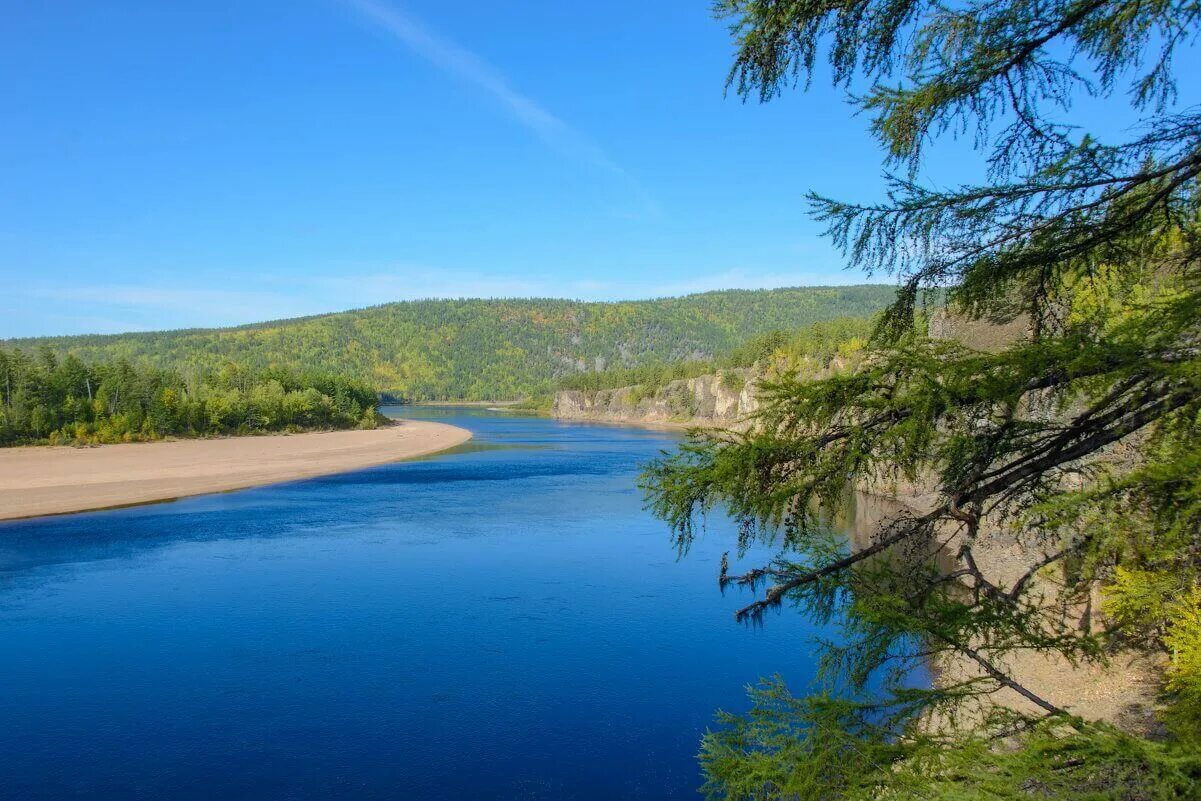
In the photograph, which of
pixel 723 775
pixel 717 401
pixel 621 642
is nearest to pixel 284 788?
pixel 621 642

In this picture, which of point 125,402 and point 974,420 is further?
point 125,402

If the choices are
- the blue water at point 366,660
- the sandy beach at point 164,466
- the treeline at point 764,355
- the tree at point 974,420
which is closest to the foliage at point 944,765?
the tree at point 974,420

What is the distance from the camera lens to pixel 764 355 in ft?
355

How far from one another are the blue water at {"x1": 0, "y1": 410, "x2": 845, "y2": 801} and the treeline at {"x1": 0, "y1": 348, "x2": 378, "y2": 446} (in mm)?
37208

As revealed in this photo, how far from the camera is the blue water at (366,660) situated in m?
12.2

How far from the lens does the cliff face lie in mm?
110969

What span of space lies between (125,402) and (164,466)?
21.1 metres

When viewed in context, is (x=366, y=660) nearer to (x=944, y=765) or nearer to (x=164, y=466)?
(x=944, y=765)

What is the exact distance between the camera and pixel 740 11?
174 inches

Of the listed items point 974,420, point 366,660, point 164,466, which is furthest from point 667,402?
point 974,420

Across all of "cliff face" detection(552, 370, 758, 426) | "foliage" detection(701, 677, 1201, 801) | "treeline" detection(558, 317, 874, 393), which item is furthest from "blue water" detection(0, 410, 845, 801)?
"cliff face" detection(552, 370, 758, 426)

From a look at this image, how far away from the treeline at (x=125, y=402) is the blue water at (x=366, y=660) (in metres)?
37.2

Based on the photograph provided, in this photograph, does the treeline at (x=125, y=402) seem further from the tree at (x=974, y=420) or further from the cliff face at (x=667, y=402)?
the tree at (x=974, y=420)

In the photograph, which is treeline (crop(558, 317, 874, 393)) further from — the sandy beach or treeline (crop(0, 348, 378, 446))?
treeline (crop(0, 348, 378, 446))
